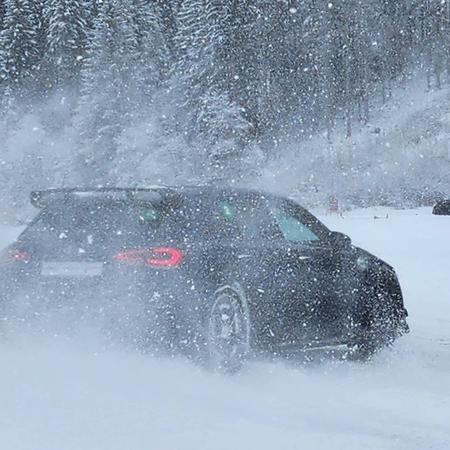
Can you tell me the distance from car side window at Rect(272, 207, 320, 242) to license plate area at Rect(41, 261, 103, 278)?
67.5 inches

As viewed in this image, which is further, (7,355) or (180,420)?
(7,355)

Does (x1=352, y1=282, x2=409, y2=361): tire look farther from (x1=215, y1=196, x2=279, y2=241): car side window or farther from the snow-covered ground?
(x1=215, y1=196, x2=279, y2=241): car side window

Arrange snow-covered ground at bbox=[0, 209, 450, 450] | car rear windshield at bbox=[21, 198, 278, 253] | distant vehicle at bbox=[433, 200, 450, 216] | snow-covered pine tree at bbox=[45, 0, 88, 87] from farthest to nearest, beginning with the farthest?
snow-covered pine tree at bbox=[45, 0, 88, 87], distant vehicle at bbox=[433, 200, 450, 216], car rear windshield at bbox=[21, 198, 278, 253], snow-covered ground at bbox=[0, 209, 450, 450]

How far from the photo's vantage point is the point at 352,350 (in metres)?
7.66

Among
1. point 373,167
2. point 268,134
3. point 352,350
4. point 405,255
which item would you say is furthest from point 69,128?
point 352,350

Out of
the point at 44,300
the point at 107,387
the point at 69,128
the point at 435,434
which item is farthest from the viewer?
the point at 69,128

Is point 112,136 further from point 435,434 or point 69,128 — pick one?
point 435,434

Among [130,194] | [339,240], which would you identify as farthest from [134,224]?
[339,240]

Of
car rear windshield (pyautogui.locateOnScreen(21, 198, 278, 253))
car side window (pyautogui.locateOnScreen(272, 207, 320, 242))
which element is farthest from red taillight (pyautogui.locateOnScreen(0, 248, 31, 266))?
car side window (pyautogui.locateOnScreen(272, 207, 320, 242))

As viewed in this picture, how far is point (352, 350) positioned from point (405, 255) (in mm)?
8940

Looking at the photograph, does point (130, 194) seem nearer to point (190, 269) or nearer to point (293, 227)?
point (190, 269)

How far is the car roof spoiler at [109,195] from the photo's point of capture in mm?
6477

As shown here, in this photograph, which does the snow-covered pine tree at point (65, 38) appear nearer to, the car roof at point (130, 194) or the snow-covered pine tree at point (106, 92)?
the snow-covered pine tree at point (106, 92)

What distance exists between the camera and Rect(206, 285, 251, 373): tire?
249 inches
